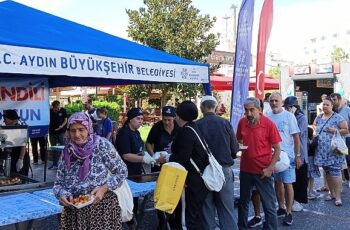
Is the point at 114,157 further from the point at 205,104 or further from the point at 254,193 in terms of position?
the point at 254,193

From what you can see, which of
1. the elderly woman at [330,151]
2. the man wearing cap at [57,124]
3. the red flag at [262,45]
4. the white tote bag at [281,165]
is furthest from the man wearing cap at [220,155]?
the man wearing cap at [57,124]

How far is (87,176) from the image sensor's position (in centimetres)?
284

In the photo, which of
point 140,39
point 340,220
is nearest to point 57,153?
point 340,220

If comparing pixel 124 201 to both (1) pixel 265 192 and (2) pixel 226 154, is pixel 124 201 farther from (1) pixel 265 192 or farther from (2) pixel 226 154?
(1) pixel 265 192

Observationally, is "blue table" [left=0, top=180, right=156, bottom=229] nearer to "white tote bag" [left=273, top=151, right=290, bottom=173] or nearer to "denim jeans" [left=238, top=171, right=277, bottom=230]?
"denim jeans" [left=238, top=171, right=277, bottom=230]

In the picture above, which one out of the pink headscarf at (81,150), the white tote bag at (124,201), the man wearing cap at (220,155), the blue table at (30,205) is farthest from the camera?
the man wearing cap at (220,155)

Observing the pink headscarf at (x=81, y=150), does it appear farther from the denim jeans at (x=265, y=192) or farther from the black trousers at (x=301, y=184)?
the black trousers at (x=301, y=184)

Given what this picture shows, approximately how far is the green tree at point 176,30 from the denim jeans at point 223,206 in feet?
35.4

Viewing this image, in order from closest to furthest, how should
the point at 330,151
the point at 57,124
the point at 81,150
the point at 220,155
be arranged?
the point at 81,150 < the point at 220,155 < the point at 330,151 < the point at 57,124

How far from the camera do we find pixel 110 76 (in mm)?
4590

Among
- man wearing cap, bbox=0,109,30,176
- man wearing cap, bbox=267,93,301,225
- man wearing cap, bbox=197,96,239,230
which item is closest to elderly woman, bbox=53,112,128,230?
man wearing cap, bbox=197,96,239,230

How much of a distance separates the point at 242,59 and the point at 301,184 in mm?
2119

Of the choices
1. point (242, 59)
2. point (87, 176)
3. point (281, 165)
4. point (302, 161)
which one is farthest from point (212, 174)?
point (242, 59)

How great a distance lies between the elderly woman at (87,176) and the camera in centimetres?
282
